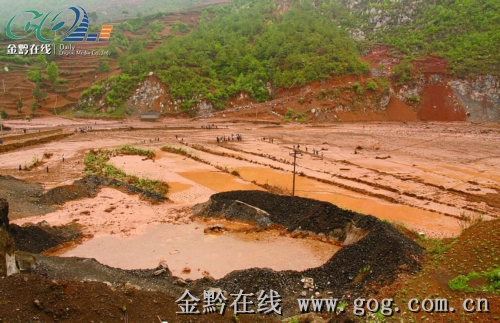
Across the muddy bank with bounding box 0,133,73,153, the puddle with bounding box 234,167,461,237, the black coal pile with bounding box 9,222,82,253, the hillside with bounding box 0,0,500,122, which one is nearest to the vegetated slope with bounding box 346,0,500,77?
the hillside with bounding box 0,0,500,122

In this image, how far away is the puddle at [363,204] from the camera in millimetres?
17891

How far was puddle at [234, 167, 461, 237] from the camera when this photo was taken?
17891 mm

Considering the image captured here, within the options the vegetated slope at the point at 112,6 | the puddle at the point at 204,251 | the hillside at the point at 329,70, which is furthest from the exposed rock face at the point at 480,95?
the vegetated slope at the point at 112,6

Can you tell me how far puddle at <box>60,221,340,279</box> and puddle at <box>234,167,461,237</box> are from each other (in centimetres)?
649

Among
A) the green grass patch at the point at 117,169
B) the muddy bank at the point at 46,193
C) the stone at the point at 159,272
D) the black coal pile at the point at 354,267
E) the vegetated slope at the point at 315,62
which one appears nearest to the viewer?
the black coal pile at the point at 354,267

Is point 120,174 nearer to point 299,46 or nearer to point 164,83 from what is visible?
point 164,83

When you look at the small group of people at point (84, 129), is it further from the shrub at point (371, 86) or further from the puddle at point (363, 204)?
the shrub at point (371, 86)

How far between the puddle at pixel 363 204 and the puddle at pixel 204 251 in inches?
255

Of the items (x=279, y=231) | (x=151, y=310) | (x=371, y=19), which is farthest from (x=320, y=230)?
(x=371, y=19)

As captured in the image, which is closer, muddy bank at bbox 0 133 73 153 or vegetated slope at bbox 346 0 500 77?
muddy bank at bbox 0 133 73 153

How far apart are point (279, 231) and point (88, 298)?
999 centimetres

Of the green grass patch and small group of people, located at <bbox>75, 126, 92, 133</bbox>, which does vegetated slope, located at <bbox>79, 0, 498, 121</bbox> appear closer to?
small group of people, located at <bbox>75, 126, 92, 133</bbox>

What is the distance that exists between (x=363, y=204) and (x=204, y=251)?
11590 millimetres

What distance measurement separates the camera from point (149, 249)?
47.5ft
